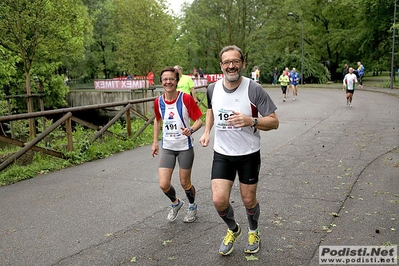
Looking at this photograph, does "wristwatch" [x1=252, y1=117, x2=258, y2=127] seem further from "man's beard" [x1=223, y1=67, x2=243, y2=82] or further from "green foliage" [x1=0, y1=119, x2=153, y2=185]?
"green foliage" [x1=0, y1=119, x2=153, y2=185]

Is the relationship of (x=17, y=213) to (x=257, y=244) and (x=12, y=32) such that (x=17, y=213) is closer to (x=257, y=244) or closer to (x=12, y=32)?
(x=257, y=244)

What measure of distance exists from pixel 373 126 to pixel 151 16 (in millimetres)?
18316

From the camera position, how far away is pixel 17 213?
5543 mm

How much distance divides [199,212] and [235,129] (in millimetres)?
1889

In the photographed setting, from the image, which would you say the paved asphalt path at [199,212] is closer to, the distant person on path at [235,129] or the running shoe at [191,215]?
the running shoe at [191,215]

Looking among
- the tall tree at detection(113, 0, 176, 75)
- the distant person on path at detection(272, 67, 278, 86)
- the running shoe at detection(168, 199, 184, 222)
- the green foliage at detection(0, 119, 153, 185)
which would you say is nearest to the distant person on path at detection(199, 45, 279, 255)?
the running shoe at detection(168, 199, 184, 222)

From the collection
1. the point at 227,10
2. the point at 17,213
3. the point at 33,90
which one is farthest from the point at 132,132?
the point at 227,10

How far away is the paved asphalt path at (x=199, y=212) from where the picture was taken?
13.5 feet

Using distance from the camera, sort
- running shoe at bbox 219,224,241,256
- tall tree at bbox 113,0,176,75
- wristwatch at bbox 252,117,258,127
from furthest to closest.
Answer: tall tree at bbox 113,0,176,75, running shoe at bbox 219,224,241,256, wristwatch at bbox 252,117,258,127

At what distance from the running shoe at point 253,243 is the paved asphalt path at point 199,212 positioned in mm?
76

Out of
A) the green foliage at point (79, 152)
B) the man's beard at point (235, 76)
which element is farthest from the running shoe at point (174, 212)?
the green foliage at point (79, 152)

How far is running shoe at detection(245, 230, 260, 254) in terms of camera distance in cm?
400

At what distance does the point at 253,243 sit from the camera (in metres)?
4.04

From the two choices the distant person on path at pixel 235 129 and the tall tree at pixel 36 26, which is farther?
the tall tree at pixel 36 26
